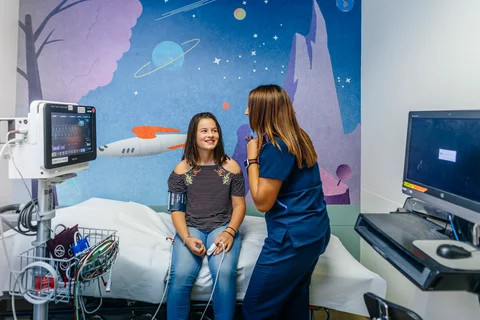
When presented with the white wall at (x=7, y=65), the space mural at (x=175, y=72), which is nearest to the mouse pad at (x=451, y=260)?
the space mural at (x=175, y=72)

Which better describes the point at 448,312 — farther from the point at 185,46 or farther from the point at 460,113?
the point at 185,46

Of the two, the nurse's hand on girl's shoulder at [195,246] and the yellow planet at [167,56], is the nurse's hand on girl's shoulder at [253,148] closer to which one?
the nurse's hand on girl's shoulder at [195,246]

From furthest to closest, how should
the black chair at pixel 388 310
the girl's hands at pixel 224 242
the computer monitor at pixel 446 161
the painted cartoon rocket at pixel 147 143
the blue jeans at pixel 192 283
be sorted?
the painted cartoon rocket at pixel 147 143 < the girl's hands at pixel 224 242 < the blue jeans at pixel 192 283 < the computer monitor at pixel 446 161 < the black chair at pixel 388 310

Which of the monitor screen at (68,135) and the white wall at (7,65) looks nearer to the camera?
the monitor screen at (68,135)

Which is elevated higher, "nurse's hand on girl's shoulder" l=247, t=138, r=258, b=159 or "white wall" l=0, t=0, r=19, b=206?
"white wall" l=0, t=0, r=19, b=206

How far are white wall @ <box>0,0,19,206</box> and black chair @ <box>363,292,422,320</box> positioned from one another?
7.51 ft

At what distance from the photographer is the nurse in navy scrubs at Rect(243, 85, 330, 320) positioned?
5.32ft

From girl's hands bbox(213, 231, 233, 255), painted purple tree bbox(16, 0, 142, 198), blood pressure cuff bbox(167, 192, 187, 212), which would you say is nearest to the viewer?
girl's hands bbox(213, 231, 233, 255)

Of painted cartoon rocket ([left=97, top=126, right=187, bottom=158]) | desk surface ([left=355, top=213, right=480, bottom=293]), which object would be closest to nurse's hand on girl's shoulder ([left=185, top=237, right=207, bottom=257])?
desk surface ([left=355, top=213, right=480, bottom=293])

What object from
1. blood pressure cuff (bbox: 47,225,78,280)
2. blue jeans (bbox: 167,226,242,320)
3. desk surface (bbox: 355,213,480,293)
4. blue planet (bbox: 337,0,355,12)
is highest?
blue planet (bbox: 337,0,355,12)

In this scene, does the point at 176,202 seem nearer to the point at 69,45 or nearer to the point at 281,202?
the point at 281,202

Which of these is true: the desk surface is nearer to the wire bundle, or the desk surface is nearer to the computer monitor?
the computer monitor

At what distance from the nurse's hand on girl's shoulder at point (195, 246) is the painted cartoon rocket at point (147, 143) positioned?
3.05 ft

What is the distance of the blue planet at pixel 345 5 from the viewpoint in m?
2.63
